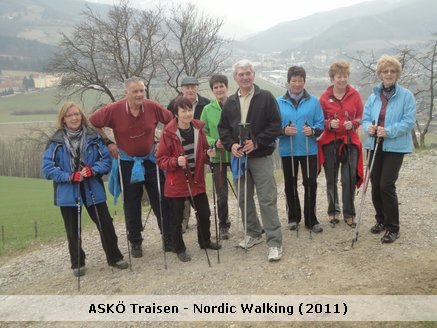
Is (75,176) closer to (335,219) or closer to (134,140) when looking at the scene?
(134,140)

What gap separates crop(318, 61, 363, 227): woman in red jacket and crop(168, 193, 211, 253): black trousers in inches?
85.2

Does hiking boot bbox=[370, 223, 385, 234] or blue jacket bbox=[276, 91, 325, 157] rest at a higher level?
blue jacket bbox=[276, 91, 325, 157]

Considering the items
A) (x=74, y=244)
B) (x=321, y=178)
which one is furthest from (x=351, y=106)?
(x=321, y=178)

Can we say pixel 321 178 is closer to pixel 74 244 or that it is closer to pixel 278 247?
pixel 278 247

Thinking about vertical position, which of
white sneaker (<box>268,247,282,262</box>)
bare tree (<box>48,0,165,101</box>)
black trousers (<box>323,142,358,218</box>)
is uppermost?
bare tree (<box>48,0,165,101</box>)

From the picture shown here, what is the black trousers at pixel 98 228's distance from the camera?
6.06 meters

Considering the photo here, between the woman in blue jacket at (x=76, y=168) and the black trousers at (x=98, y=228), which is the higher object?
the woman in blue jacket at (x=76, y=168)

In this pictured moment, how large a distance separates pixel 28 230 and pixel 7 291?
55.8 ft

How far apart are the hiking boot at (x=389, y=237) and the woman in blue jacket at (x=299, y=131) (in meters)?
1.03

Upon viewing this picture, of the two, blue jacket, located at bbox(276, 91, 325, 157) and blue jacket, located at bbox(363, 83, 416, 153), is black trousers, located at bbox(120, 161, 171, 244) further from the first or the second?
blue jacket, located at bbox(363, 83, 416, 153)

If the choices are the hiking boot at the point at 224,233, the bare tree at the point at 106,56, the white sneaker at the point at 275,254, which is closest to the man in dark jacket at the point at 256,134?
the white sneaker at the point at 275,254

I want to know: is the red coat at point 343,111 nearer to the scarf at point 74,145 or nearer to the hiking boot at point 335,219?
the hiking boot at point 335,219

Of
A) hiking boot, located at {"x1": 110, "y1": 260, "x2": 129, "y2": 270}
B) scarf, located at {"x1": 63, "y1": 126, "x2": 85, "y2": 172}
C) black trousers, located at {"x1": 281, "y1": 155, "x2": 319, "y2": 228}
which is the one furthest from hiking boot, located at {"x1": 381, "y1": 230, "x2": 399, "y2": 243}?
scarf, located at {"x1": 63, "y1": 126, "x2": 85, "y2": 172}

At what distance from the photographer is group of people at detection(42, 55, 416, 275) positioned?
5.73m
